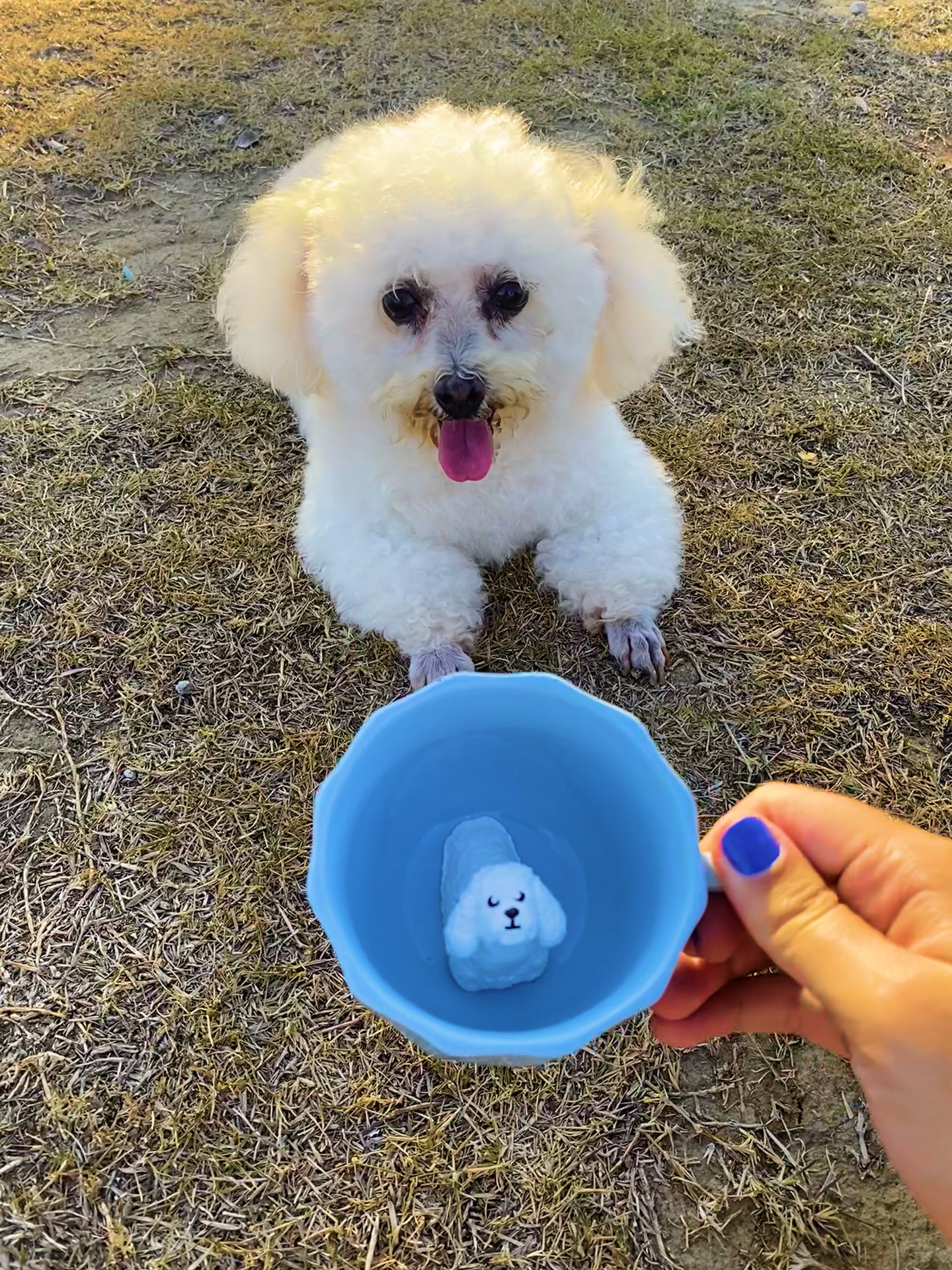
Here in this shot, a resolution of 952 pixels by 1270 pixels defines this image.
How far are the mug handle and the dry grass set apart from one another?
704 millimetres

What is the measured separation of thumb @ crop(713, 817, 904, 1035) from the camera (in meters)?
0.92

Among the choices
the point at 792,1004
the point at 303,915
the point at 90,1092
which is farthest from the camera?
the point at 303,915

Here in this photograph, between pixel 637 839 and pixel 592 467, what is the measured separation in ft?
3.70

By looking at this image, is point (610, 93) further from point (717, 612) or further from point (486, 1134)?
point (486, 1134)

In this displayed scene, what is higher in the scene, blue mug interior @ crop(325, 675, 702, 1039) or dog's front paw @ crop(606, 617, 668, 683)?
blue mug interior @ crop(325, 675, 702, 1039)

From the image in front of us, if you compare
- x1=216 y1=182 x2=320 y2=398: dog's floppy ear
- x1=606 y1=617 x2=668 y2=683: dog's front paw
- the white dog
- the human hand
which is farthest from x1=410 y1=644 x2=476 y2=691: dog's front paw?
the human hand

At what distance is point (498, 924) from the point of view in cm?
128

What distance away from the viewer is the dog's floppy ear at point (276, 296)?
6.02ft

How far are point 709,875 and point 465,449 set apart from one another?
110 centimetres

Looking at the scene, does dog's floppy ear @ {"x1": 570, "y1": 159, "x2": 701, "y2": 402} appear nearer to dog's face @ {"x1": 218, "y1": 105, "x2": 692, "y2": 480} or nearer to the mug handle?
dog's face @ {"x1": 218, "y1": 105, "x2": 692, "y2": 480}

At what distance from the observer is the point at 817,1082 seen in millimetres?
1566

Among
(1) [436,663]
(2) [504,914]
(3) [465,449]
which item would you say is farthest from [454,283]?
(2) [504,914]

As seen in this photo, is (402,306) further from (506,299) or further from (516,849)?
(516,849)

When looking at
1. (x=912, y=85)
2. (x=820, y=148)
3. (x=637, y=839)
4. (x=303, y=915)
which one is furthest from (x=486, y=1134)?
(x=912, y=85)
